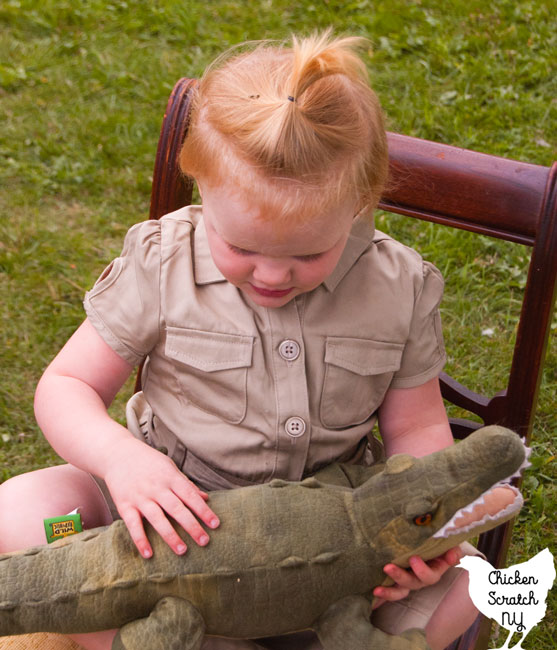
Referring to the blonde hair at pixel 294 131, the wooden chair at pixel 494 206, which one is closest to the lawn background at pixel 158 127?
the wooden chair at pixel 494 206

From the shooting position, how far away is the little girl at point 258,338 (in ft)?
4.16

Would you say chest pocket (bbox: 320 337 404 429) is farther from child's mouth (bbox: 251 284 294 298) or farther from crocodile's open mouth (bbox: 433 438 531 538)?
crocodile's open mouth (bbox: 433 438 531 538)

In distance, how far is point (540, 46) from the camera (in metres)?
3.58

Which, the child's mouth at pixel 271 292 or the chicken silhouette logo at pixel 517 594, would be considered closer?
the chicken silhouette logo at pixel 517 594

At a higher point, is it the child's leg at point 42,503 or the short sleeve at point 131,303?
the short sleeve at point 131,303

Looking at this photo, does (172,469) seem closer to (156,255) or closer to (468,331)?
(156,255)

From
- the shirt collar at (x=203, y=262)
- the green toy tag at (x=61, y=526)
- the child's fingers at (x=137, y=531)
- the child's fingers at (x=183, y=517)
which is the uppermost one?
the shirt collar at (x=203, y=262)

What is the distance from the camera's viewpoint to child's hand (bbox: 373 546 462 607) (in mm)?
1235

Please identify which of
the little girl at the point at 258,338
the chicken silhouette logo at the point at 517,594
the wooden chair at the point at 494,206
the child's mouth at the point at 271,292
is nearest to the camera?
the chicken silhouette logo at the point at 517,594

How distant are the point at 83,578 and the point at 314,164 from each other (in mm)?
643

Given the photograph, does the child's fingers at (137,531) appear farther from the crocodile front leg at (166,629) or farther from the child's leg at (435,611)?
the child's leg at (435,611)

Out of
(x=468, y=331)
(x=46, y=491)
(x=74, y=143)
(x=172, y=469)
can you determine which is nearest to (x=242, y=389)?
(x=172, y=469)

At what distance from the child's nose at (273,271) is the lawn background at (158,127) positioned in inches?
44.3

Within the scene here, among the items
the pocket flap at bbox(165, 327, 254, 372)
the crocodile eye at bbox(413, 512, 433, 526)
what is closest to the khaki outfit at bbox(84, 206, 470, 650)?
the pocket flap at bbox(165, 327, 254, 372)
